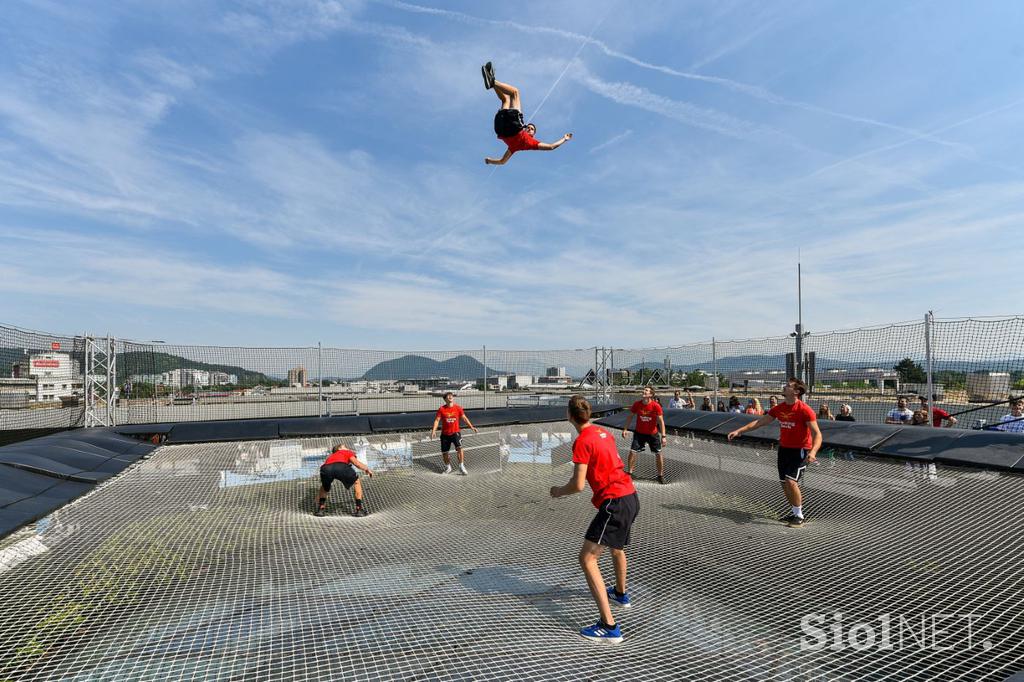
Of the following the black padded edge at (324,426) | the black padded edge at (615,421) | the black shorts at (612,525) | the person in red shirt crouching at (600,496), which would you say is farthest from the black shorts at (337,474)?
the black padded edge at (615,421)

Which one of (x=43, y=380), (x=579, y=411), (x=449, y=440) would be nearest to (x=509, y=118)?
(x=579, y=411)

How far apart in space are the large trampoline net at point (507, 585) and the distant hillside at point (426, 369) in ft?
17.6

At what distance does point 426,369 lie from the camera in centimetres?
1111

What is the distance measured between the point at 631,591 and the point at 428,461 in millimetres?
4646

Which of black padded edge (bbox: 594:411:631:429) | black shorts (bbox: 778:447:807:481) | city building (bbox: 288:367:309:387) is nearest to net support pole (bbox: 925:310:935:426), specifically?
black shorts (bbox: 778:447:807:481)

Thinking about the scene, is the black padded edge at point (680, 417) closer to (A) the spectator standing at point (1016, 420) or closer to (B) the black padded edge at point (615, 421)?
(B) the black padded edge at point (615, 421)

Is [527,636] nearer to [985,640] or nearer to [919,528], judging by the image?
[985,640]

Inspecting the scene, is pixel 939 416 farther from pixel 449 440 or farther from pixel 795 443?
pixel 449 440

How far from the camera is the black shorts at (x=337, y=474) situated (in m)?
4.76

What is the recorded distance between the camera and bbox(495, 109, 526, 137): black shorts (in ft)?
13.1

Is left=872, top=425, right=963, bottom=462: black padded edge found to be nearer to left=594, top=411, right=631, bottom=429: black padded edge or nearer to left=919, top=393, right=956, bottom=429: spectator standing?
left=919, top=393, right=956, bottom=429: spectator standing

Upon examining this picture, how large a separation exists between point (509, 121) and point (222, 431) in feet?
22.7

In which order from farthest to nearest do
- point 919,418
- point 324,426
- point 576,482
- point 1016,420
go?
1. point 324,426
2. point 919,418
3. point 1016,420
4. point 576,482

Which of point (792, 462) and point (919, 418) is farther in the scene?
point (919, 418)
